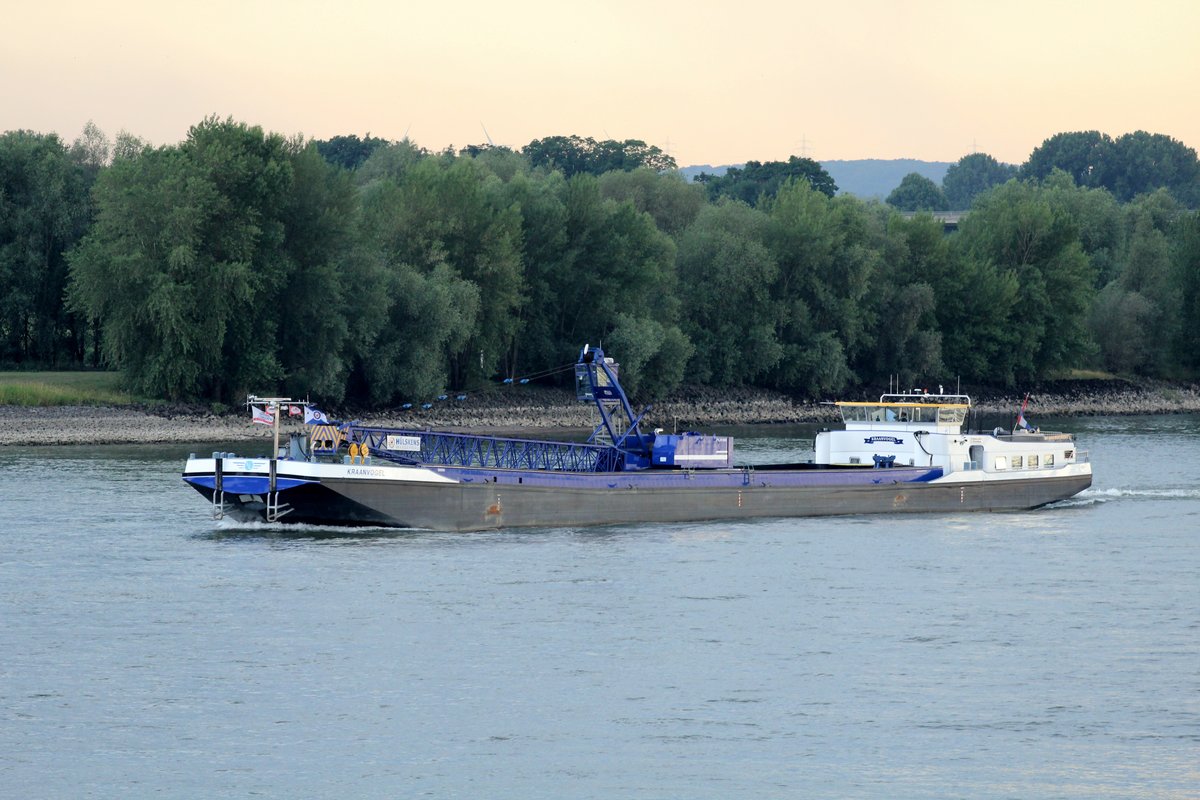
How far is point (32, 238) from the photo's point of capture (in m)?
100

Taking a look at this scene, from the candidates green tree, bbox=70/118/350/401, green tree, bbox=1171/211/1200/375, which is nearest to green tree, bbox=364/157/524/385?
green tree, bbox=70/118/350/401

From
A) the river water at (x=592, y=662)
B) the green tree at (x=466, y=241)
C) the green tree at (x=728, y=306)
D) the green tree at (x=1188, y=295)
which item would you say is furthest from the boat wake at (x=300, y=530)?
the green tree at (x=1188, y=295)

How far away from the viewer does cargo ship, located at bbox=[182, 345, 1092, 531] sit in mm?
49781

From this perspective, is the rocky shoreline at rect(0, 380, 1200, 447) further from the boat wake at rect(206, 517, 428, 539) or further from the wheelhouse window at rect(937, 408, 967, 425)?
the wheelhouse window at rect(937, 408, 967, 425)

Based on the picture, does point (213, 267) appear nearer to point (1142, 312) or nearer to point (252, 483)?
point (252, 483)

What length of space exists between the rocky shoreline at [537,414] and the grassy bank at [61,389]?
1385 mm

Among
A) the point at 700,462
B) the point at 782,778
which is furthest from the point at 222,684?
the point at 700,462

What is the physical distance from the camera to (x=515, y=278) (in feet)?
357

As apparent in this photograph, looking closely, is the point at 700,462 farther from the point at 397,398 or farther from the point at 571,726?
the point at 397,398

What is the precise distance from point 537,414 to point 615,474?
49.9 metres

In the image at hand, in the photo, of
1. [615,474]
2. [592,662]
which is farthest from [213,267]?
[592,662]

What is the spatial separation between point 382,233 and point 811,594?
68.7 meters

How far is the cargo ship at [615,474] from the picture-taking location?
1960 inches

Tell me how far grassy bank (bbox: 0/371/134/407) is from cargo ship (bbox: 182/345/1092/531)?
124 feet
